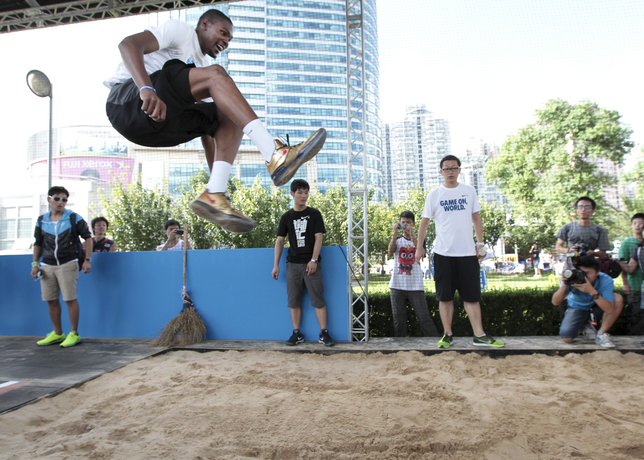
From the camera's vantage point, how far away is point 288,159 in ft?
5.07

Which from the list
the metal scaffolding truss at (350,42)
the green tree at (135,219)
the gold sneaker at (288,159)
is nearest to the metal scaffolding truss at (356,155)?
the metal scaffolding truss at (350,42)

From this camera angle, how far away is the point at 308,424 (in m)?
1.96

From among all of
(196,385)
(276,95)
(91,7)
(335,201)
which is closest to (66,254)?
(196,385)

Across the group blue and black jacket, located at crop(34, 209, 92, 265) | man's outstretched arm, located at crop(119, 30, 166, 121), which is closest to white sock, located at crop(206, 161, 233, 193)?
man's outstretched arm, located at crop(119, 30, 166, 121)

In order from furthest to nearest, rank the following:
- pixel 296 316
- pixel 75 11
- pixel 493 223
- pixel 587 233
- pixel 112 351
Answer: pixel 493 223
pixel 75 11
pixel 296 316
pixel 112 351
pixel 587 233

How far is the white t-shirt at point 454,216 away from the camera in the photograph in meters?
3.54

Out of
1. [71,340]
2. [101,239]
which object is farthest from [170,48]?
[101,239]

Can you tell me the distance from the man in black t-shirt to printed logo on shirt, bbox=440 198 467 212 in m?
1.22

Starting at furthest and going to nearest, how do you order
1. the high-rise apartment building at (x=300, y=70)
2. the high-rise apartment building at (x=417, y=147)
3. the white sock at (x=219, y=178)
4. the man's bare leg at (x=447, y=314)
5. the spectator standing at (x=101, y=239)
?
the high-rise apartment building at (x=300, y=70) < the high-rise apartment building at (x=417, y=147) < the spectator standing at (x=101, y=239) < the man's bare leg at (x=447, y=314) < the white sock at (x=219, y=178)

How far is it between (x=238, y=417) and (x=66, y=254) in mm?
3272

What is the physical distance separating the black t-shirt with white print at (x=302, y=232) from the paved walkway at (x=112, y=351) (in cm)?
89

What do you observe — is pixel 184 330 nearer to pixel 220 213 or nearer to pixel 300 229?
pixel 300 229

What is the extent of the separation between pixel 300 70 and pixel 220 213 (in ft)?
250

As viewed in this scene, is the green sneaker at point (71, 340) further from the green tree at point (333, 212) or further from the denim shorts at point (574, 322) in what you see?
the green tree at point (333, 212)
